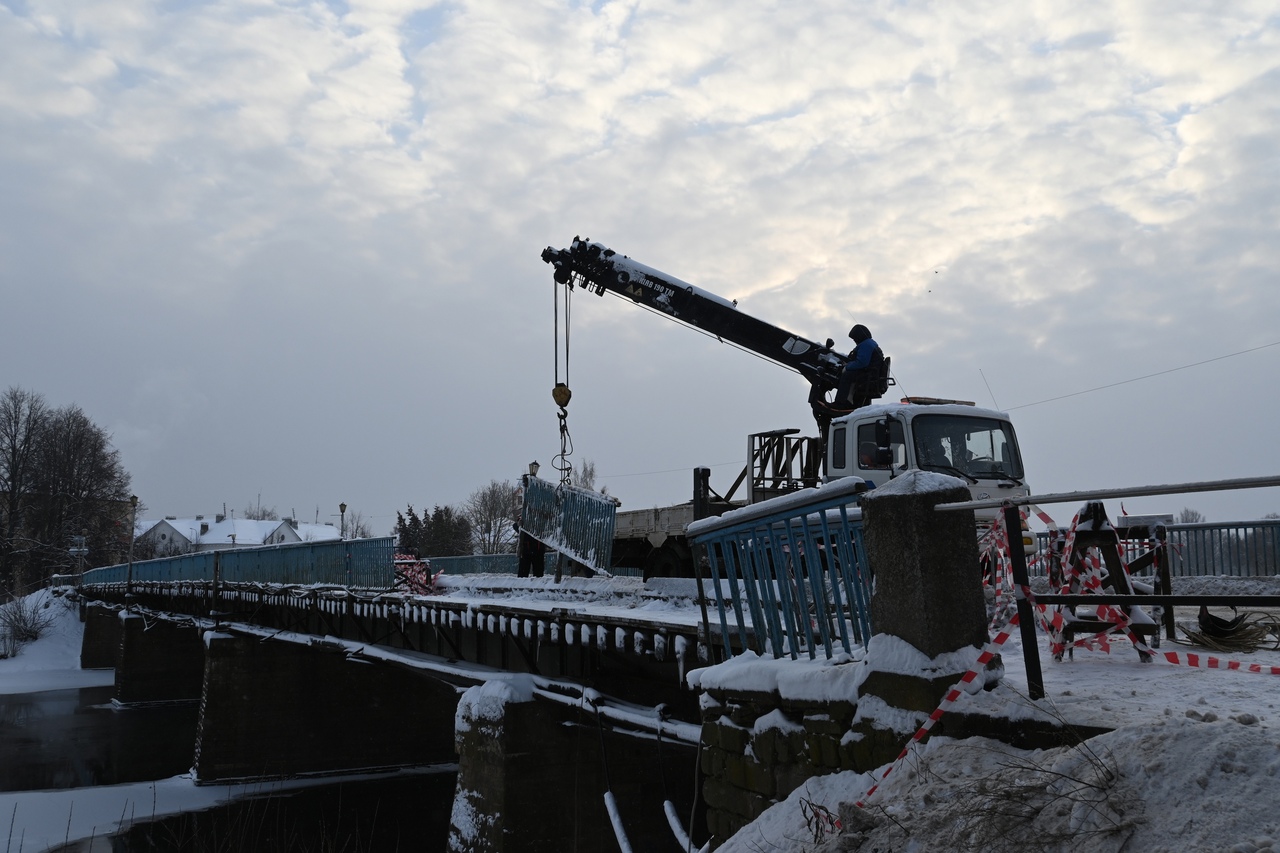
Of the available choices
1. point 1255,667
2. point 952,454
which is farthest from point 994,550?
point 1255,667

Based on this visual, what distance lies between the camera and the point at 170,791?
22.4 m

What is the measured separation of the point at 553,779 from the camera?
1130 centimetres

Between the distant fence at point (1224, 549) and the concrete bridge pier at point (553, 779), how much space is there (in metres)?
6.30

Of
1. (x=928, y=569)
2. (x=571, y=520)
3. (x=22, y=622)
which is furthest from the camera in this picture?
(x=22, y=622)

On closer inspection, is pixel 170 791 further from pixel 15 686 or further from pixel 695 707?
pixel 15 686

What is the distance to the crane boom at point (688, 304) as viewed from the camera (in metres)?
16.2

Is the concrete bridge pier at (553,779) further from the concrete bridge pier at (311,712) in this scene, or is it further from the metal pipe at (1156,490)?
the concrete bridge pier at (311,712)

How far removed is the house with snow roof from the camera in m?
109

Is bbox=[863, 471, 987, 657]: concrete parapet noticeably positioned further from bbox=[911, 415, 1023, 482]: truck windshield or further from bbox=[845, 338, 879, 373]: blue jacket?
bbox=[845, 338, 879, 373]: blue jacket

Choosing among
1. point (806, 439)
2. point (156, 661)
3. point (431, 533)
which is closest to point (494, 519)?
point (431, 533)

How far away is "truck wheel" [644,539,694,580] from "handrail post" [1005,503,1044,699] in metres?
11.6

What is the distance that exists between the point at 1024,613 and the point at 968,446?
8048mm

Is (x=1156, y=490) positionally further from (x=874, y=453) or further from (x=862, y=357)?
(x=862, y=357)

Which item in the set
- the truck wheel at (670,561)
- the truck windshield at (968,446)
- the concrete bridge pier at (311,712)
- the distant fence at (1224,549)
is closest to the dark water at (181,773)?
the concrete bridge pier at (311,712)
